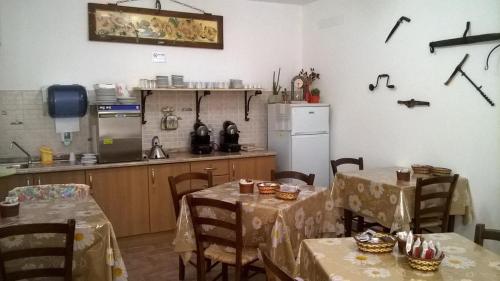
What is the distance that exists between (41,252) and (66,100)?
2.43 meters

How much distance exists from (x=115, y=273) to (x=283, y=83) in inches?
154

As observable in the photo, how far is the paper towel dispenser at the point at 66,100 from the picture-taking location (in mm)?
3895

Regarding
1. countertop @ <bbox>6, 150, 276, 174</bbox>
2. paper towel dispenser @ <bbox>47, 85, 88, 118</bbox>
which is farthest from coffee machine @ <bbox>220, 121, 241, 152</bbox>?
paper towel dispenser @ <bbox>47, 85, 88, 118</bbox>

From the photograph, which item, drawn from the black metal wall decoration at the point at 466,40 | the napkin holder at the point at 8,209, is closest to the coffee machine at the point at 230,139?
the black metal wall decoration at the point at 466,40

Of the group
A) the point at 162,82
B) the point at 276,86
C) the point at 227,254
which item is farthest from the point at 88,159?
the point at 276,86

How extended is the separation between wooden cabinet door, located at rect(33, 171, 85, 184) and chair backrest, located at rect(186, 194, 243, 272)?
171 cm

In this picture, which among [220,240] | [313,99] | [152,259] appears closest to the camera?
[220,240]

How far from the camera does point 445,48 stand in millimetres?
3557

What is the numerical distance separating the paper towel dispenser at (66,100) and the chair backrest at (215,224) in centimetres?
208

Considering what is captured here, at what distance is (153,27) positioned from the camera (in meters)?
4.57

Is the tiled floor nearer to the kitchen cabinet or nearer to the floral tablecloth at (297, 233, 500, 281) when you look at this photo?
the kitchen cabinet

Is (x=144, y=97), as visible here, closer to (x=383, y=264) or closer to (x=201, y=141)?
(x=201, y=141)

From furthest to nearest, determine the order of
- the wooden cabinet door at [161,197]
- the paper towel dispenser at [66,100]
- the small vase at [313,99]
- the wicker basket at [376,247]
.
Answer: the small vase at [313,99], the wooden cabinet door at [161,197], the paper towel dispenser at [66,100], the wicker basket at [376,247]

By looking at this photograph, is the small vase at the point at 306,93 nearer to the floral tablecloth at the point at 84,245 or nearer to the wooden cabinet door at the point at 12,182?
the wooden cabinet door at the point at 12,182
